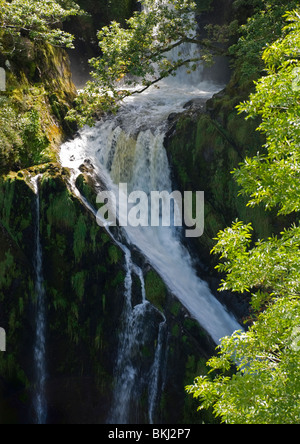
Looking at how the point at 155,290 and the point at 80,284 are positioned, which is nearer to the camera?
the point at 155,290

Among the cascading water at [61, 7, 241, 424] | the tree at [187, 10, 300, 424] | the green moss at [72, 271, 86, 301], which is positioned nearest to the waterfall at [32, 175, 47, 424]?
the green moss at [72, 271, 86, 301]

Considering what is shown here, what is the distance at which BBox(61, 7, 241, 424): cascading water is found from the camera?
11.2 metres

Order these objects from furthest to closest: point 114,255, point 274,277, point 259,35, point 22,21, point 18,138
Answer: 1. point 22,21
2. point 259,35
3. point 18,138
4. point 114,255
5. point 274,277

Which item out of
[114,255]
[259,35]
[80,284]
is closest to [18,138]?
[114,255]

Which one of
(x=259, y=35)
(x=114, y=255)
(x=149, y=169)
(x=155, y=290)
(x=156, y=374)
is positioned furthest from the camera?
(x=149, y=169)

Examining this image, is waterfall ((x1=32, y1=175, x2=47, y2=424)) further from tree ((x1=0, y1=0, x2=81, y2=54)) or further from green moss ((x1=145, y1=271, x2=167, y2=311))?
tree ((x1=0, y1=0, x2=81, y2=54))

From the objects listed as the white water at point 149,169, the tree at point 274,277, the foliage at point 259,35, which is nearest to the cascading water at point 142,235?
the white water at point 149,169

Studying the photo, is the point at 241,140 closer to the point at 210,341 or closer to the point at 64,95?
the point at 210,341

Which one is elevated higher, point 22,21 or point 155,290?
point 22,21

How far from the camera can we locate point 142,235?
13.1m

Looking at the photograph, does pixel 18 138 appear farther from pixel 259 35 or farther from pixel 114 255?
pixel 259 35

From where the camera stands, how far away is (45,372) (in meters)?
11.9

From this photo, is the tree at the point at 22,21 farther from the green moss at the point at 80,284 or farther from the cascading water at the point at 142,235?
the green moss at the point at 80,284

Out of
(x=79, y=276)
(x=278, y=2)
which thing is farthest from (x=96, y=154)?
(x=278, y=2)
